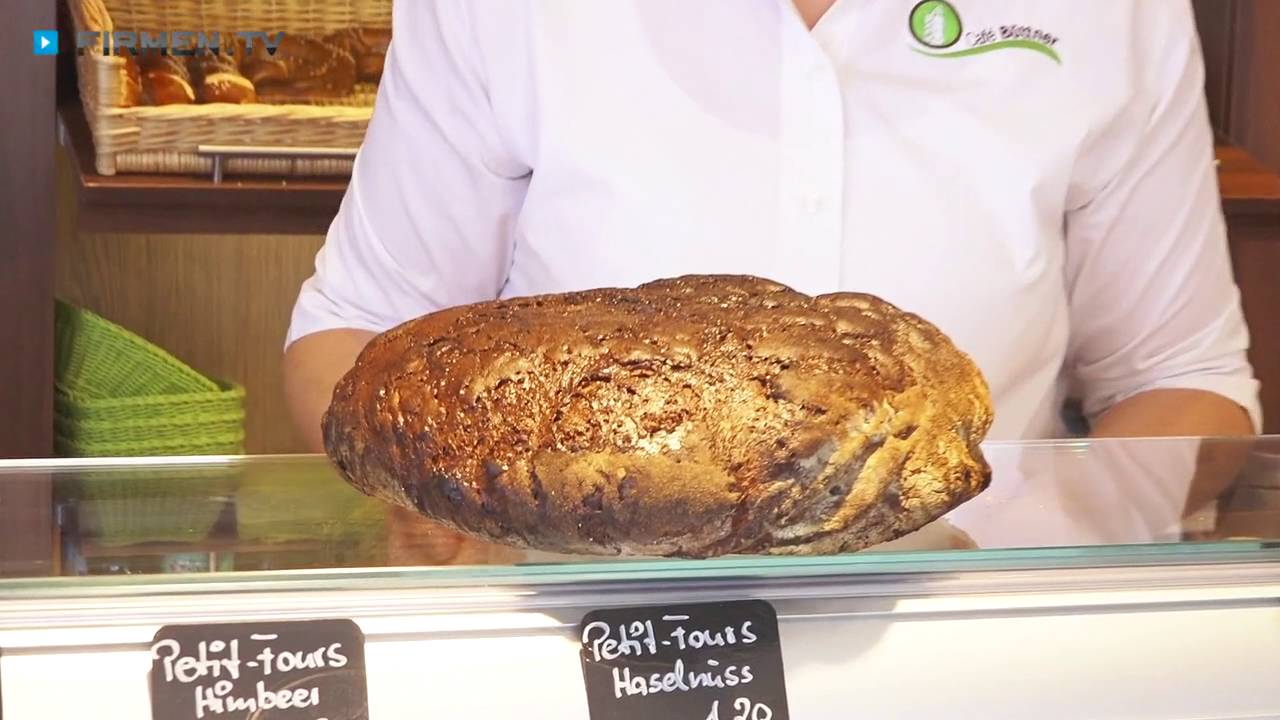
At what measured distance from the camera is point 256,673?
0.54 meters

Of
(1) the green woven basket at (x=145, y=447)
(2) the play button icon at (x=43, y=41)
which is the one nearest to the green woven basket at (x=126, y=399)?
(1) the green woven basket at (x=145, y=447)

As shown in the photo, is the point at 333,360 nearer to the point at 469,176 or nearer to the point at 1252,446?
the point at 469,176

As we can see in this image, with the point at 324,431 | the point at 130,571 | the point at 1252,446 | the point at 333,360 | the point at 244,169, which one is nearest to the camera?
the point at 130,571

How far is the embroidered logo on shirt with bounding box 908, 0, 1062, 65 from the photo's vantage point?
1.21 metres

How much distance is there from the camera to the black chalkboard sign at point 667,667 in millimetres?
564

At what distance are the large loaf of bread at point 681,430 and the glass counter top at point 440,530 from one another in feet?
0.05

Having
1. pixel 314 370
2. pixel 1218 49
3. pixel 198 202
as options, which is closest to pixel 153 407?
pixel 198 202

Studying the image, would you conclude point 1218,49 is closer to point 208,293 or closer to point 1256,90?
point 1256,90

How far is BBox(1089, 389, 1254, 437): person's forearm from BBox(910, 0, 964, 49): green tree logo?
0.34 meters

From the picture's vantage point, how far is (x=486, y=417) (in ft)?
1.79

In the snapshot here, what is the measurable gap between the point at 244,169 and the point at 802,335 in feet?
5.12

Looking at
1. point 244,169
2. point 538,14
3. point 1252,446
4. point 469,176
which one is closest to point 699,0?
point 538,14

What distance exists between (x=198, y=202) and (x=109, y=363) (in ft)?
0.89

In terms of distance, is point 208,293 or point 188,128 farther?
point 208,293
